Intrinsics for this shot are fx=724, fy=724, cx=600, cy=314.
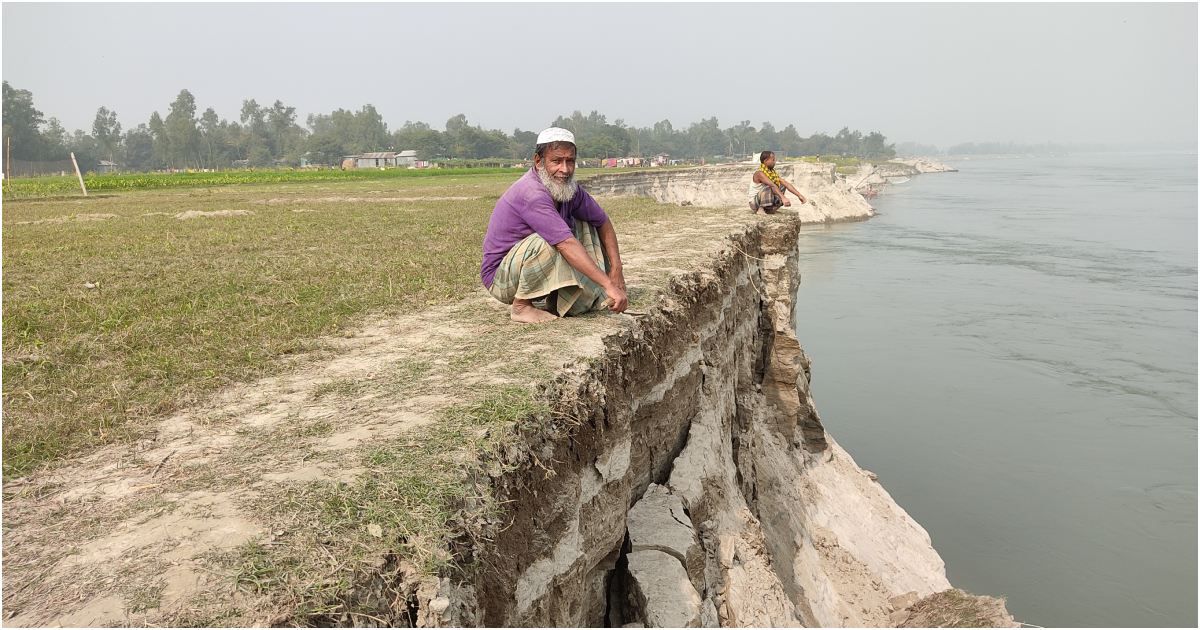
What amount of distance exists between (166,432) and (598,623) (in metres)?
2.82

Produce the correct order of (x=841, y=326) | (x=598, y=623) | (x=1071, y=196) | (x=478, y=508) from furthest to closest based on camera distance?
(x=1071, y=196) → (x=841, y=326) → (x=598, y=623) → (x=478, y=508)

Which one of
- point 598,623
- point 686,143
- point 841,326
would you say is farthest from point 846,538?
point 686,143

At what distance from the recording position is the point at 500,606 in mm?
3322

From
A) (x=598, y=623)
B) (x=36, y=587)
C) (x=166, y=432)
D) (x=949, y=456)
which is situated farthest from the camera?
(x=949, y=456)

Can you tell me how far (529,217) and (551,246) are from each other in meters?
0.27

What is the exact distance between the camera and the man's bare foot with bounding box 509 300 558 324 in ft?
18.6

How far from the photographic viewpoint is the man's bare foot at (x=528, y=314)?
223 inches

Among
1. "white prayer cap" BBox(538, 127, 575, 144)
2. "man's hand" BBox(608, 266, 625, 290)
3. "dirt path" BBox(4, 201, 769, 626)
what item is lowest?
"dirt path" BBox(4, 201, 769, 626)

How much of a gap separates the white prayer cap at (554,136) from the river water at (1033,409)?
8380 mm

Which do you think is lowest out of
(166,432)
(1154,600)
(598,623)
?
(1154,600)

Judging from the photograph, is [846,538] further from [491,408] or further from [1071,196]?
[1071,196]

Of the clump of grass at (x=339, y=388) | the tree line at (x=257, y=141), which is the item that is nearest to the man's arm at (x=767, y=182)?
the clump of grass at (x=339, y=388)

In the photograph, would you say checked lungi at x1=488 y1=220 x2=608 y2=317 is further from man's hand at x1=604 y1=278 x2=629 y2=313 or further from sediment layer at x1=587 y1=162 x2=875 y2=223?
sediment layer at x1=587 y1=162 x2=875 y2=223

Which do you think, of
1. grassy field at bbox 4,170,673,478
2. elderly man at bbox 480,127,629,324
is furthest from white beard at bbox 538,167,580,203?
grassy field at bbox 4,170,673,478
